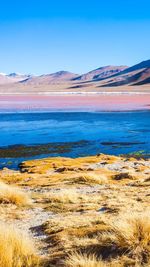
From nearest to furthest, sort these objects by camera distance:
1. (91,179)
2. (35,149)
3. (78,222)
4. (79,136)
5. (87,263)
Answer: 1. (87,263)
2. (78,222)
3. (91,179)
4. (35,149)
5. (79,136)

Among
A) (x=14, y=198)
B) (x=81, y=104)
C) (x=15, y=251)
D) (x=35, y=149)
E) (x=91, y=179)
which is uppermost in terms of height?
(x=81, y=104)

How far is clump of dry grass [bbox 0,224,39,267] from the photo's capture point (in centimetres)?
520

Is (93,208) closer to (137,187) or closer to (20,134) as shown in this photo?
(137,187)

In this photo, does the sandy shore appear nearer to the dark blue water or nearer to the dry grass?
the dark blue water

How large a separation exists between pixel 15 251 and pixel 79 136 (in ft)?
87.0

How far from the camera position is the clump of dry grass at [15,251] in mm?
5198

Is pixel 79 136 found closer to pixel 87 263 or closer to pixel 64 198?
pixel 64 198

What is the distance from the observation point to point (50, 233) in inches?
284

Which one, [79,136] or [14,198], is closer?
[14,198]

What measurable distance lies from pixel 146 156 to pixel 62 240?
1783 centimetres

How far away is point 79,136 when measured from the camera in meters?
32.1

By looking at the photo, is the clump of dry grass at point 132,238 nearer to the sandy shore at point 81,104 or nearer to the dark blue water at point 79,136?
the dark blue water at point 79,136

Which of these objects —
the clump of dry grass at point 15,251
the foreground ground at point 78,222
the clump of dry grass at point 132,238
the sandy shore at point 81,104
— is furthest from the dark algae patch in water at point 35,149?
the sandy shore at point 81,104

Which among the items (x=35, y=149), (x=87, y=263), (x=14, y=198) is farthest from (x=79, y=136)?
(x=87, y=263)
